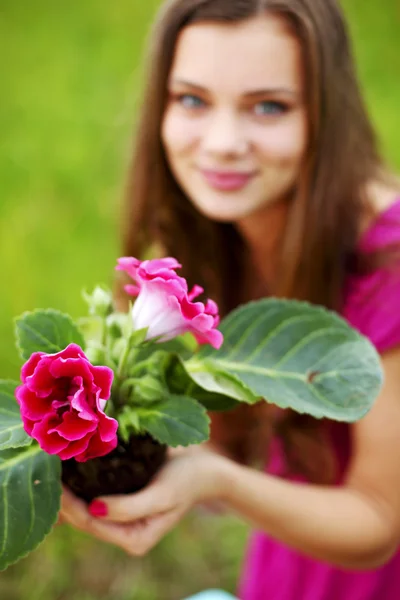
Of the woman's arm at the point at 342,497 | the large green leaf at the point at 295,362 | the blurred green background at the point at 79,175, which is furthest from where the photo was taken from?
the blurred green background at the point at 79,175

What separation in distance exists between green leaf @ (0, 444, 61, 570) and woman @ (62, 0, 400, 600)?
121mm

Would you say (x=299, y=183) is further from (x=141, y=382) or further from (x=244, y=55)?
(x=141, y=382)

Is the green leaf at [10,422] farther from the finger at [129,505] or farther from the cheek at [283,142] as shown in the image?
the cheek at [283,142]

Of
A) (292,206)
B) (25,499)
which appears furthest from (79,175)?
(25,499)

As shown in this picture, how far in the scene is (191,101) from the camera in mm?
819

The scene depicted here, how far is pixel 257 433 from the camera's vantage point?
109cm

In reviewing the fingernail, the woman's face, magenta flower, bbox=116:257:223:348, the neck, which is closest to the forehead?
the woman's face

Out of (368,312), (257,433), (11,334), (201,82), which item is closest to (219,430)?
(257,433)

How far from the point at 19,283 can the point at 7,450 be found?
49.9 inches

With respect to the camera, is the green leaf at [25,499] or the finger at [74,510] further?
the finger at [74,510]

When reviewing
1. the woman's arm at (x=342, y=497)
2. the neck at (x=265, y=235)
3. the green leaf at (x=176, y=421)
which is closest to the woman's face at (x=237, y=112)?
the neck at (x=265, y=235)

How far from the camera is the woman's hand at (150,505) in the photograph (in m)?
0.57

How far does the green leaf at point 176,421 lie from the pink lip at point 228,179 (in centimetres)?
37

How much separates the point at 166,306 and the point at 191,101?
42 centimetres
